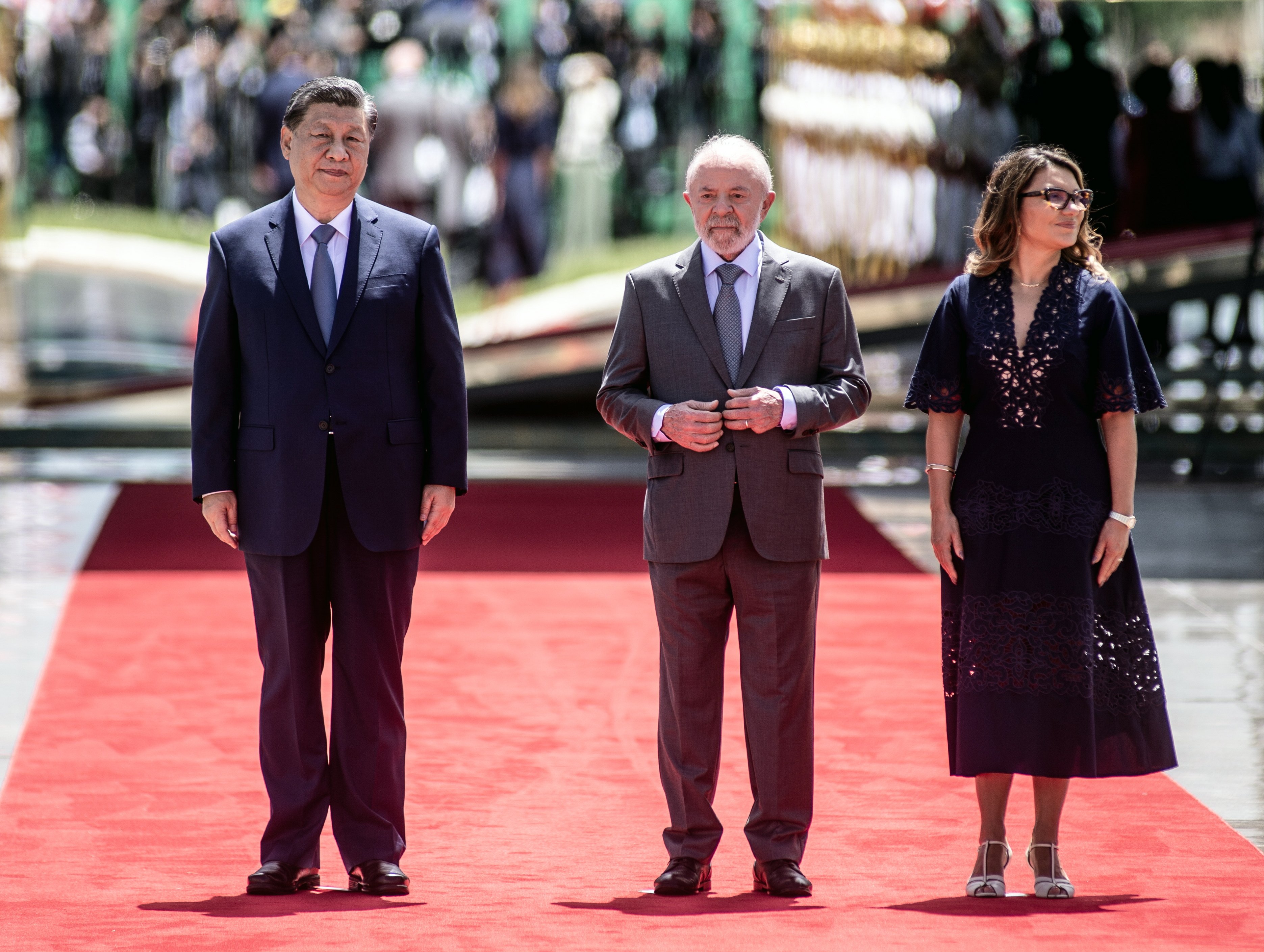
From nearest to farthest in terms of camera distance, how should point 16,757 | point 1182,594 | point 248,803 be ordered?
point 248,803, point 16,757, point 1182,594

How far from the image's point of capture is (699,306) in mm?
3693

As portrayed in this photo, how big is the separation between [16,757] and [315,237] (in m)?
1.96

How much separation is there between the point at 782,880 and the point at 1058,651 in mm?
705

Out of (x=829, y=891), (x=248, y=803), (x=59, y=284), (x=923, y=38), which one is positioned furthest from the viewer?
(x=59, y=284)

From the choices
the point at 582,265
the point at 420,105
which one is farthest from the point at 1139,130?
the point at 420,105

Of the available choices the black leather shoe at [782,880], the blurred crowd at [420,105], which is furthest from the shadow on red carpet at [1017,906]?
the blurred crowd at [420,105]

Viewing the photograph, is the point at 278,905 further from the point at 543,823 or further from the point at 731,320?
the point at 731,320

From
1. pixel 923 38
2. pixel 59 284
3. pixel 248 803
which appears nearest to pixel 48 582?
pixel 248 803

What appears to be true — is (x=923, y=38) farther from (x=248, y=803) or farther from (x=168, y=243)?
(x=248, y=803)

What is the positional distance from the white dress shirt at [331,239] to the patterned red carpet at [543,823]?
125cm

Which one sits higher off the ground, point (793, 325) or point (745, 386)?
point (793, 325)

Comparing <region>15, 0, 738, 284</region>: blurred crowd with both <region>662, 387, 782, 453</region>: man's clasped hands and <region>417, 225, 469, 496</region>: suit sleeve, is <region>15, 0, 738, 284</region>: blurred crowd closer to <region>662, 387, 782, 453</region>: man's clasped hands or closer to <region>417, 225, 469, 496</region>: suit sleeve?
<region>417, 225, 469, 496</region>: suit sleeve

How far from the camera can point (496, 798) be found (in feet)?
14.7

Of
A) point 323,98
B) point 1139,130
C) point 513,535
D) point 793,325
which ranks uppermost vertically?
point 1139,130
